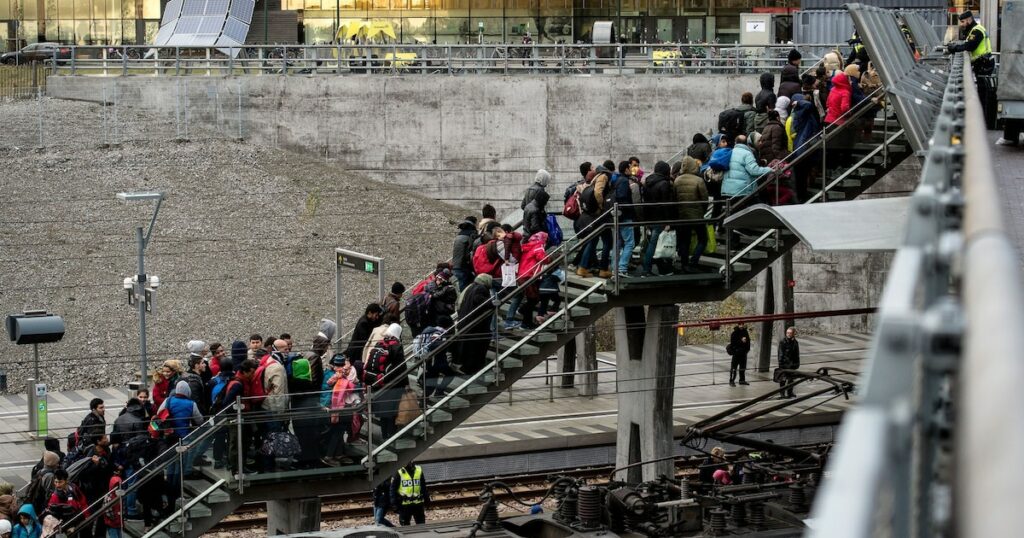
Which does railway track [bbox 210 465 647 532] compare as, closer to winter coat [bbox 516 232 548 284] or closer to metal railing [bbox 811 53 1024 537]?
winter coat [bbox 516 232 548 284]

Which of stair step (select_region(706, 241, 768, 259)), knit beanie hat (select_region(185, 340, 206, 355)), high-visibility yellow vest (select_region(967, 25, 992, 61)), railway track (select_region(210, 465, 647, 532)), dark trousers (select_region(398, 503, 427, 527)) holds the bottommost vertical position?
railway track (select_region(210, 465, 647, 532))

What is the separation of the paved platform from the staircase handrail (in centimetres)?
802

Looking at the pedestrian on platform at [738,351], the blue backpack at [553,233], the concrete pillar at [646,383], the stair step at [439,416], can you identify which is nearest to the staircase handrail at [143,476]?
the stair step at [439,416]

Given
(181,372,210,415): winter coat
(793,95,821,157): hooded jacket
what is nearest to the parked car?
(793,95,821,157): hooded jacket

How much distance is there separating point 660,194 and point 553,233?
1.48m

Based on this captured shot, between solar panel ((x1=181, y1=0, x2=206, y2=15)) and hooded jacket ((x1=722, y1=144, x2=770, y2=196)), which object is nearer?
hooded jacket ((x1=722, y1=144, x2=770, y2=196))

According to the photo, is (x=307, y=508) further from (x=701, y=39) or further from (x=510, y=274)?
(x=701, y=39)

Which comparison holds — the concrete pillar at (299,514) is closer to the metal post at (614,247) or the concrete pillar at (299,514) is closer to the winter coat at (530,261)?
the winter coat at (530,261)

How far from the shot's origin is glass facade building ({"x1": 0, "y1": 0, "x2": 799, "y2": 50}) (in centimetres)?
6450

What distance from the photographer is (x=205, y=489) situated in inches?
706

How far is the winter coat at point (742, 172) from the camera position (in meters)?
21.2

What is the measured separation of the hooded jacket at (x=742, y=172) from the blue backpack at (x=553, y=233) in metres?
2.19

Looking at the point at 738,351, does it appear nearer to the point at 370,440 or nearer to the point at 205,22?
the point at 370,440

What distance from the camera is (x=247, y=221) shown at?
136ft
